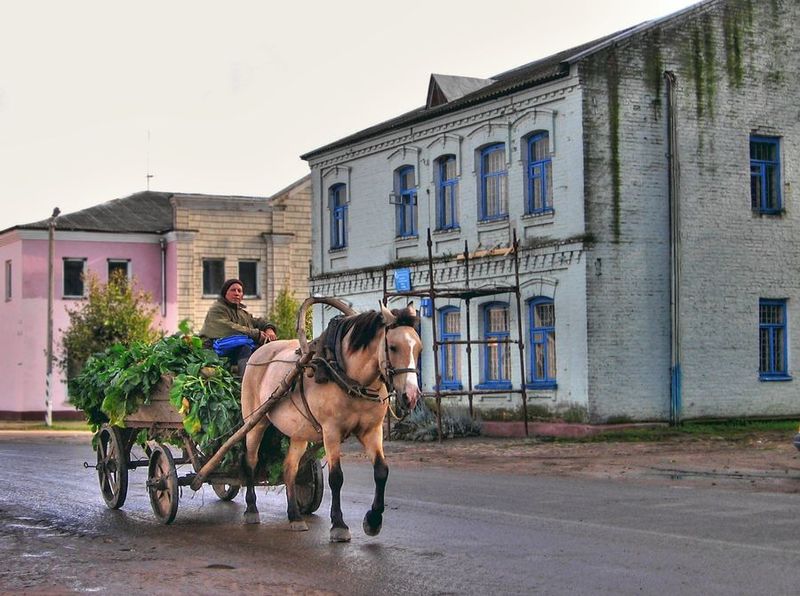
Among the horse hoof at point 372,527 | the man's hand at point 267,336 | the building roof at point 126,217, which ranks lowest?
the horse hoof at point 372,527

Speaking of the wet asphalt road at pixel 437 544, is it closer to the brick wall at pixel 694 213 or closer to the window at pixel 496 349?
the brick wall at pixel 694 213

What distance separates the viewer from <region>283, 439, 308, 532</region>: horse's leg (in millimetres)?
11812

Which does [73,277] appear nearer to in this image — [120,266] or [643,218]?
[120,266]

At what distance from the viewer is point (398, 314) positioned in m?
10.8

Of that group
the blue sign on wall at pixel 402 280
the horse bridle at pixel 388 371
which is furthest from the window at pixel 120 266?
the horse bridle at pixel 388 371

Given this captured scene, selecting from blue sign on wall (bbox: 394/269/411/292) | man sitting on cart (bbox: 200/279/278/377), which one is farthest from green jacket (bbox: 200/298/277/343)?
blue sign on wall (bbox: 394/269/411/292)

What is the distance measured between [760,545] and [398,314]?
3587 mm

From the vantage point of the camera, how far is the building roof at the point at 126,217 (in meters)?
49.1

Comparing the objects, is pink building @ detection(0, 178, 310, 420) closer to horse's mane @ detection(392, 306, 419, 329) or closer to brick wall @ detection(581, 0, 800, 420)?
brick wall @ detection(581, 0, 800, 420)

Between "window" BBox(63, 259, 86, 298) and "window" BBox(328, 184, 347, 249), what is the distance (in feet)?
54.3

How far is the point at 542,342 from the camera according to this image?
91.7ft

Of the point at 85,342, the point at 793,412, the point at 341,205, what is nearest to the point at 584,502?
the point at 793,412

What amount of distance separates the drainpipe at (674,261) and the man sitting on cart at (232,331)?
49.1ft

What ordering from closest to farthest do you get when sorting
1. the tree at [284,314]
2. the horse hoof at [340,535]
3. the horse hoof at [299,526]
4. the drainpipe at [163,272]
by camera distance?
1. the horse hoof at [340,535]
2. the horse hoof at [299,526]
3. the tree at [284,314]
4. the drainpipe at [163,272]
